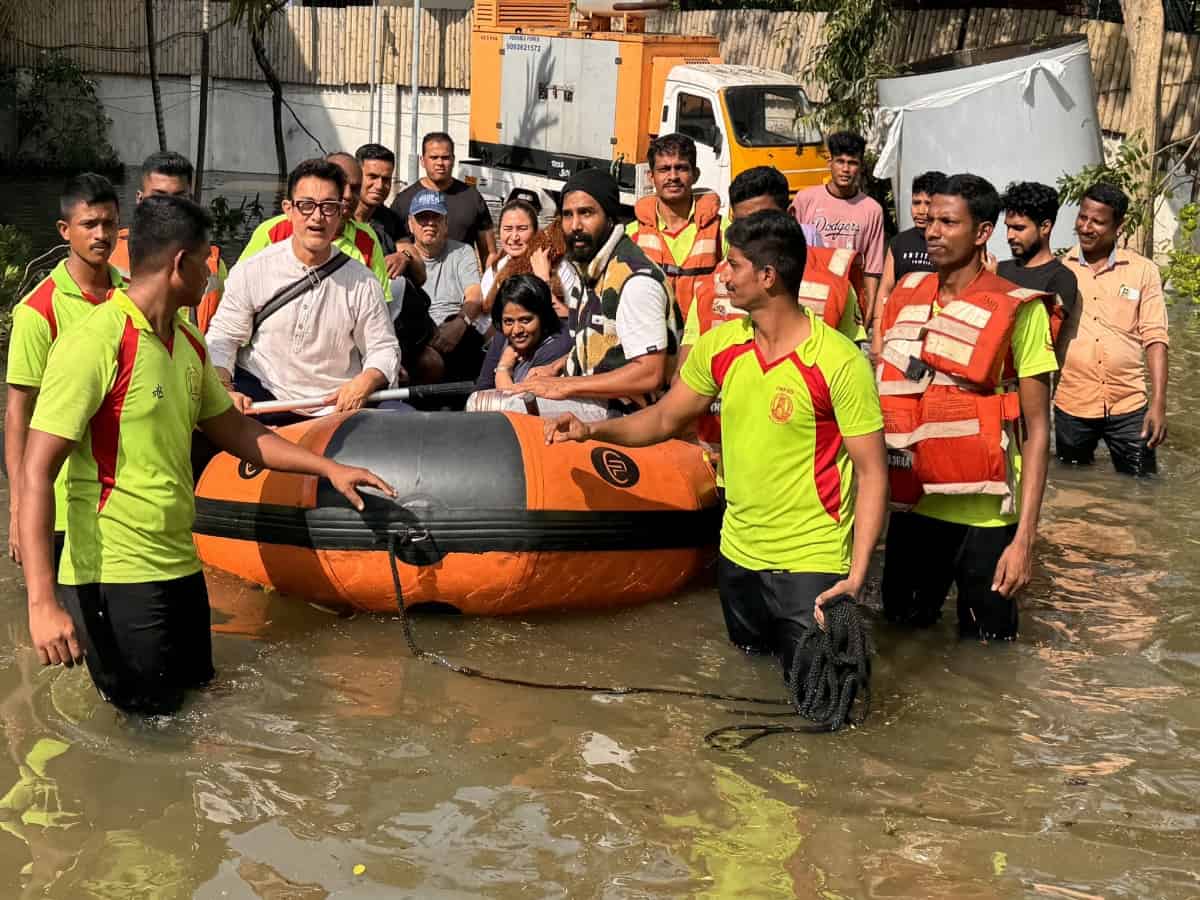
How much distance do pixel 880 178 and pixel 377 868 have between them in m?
11.9

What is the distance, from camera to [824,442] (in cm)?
Answer: 488

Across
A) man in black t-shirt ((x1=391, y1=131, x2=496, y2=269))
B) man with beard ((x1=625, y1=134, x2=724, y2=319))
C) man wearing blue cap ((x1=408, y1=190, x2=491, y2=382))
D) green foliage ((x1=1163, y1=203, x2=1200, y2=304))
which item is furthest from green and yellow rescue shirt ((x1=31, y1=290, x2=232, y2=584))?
green foliage ((x1=1163, y1=203, x2=1200, y2=304))

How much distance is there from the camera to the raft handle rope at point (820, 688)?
4871 millimetres

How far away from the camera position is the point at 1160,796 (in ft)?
15.7

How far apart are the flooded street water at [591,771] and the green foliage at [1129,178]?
275 inches

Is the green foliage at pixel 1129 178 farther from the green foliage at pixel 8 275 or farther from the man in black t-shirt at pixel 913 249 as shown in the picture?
the green foliage at pixel 8 275

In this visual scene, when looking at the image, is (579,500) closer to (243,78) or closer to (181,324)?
(181,324)

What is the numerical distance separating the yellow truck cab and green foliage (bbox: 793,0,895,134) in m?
0.34

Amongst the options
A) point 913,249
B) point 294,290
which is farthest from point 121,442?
point 913,249

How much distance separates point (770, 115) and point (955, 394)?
12.3 metres

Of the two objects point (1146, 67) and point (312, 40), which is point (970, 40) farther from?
point (312, 40)

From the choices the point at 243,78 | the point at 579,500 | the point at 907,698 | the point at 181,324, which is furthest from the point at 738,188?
the point at 243,78

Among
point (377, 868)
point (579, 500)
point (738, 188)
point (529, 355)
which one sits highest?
point (738, 188)

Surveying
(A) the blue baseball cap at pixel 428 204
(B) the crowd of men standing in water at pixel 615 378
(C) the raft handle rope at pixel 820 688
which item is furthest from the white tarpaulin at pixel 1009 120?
(C) the raft handle rope at pixel 820 688
